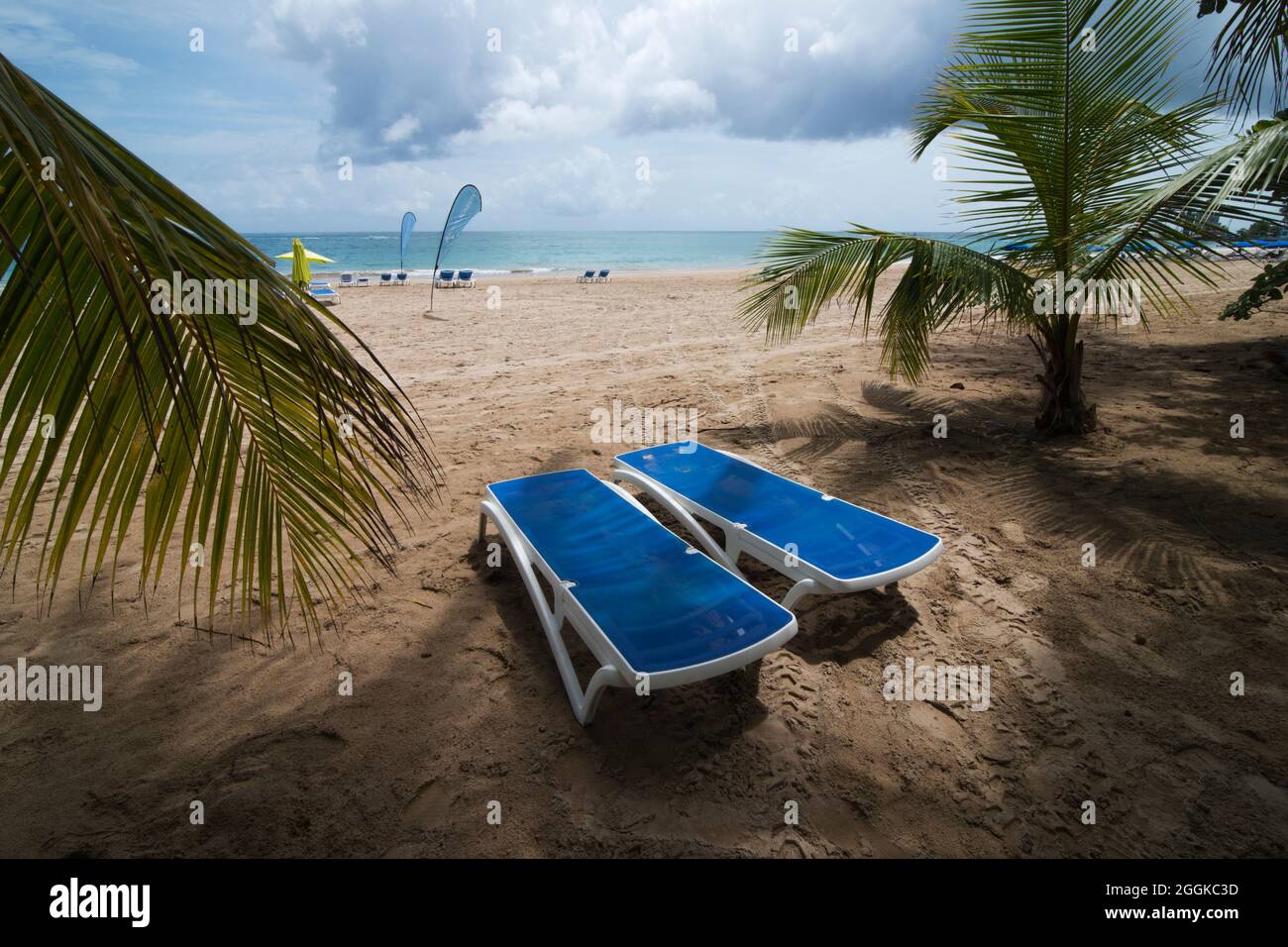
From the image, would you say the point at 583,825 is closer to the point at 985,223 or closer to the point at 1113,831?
the point at 1113,831

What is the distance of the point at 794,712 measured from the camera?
105 inches

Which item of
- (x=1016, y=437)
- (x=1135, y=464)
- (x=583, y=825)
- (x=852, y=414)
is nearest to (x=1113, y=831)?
(x=583, y=825)

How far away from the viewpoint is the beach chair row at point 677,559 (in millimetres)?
2477

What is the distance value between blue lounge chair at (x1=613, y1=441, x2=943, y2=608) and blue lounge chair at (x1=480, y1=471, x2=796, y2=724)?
38 centimetres

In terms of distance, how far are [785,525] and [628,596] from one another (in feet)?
3.62

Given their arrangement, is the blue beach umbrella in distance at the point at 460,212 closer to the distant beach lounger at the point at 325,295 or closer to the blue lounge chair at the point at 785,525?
the distant beach lounger at the point at 325,295

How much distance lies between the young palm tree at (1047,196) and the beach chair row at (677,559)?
5.23 ft

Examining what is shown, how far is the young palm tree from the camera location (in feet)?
13.9

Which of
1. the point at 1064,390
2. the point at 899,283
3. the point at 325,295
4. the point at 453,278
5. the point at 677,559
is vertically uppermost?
the point at 453,278

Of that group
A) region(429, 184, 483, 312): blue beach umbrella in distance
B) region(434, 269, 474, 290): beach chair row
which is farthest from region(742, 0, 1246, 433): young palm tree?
region(434, 269, 474, 290): beach chair row

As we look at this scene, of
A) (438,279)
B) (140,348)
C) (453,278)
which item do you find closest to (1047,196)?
(140,348)

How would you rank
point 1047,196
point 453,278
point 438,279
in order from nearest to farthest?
point 1047,196, point 453,278, point 438,279

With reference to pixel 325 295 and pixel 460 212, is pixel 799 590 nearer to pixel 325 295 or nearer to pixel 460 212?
pixel 460 212

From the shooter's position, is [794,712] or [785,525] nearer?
[794,712]
